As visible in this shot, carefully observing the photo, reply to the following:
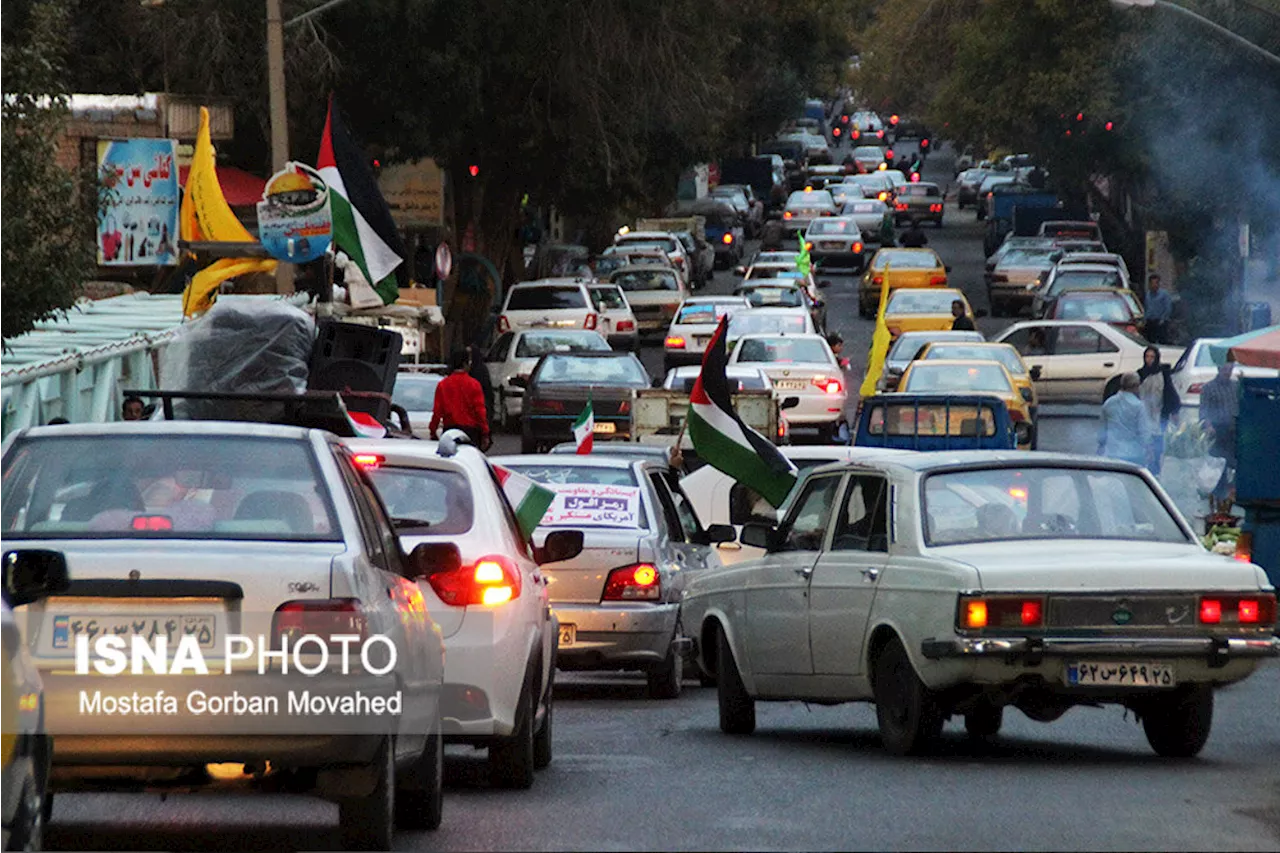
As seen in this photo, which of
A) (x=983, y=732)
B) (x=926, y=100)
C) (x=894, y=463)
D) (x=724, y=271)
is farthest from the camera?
(x=926, y=100)

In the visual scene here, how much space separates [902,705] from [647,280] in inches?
1737

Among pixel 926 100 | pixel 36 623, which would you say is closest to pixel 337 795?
pixel 36 623

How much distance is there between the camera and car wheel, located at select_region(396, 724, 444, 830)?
9.48m

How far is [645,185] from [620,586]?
39593mm

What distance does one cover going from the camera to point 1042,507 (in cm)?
1256

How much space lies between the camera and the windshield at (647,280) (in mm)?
55969

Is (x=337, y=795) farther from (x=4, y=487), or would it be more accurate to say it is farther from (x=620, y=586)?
(x=620, y=586)

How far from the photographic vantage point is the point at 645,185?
55.0 meters

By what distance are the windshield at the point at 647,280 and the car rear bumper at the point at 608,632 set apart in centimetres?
4019

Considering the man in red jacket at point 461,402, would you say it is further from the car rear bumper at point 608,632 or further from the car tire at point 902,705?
the car tire at point 902,705

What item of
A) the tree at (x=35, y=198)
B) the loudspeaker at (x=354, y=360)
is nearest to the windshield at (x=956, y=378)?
the loudspeaker at (x=354, y=360)

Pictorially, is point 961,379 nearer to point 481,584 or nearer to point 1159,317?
point 1159,317

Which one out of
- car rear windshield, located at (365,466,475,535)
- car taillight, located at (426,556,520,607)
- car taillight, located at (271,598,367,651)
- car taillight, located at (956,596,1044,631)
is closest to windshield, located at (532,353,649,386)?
car rear windshield, located at (365,466,475,535)

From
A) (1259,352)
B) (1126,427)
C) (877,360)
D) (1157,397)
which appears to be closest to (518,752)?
(1259,352)
